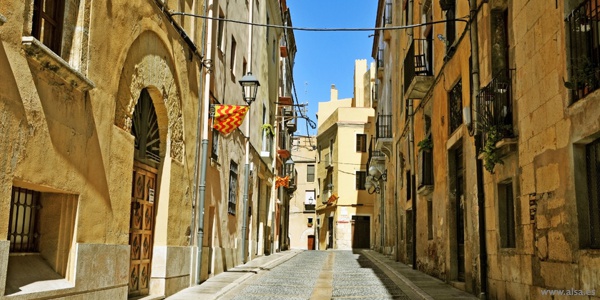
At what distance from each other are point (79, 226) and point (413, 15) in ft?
48.5

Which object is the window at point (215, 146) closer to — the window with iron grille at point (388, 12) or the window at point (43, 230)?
the window at point (43, 230)

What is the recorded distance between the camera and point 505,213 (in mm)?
9547

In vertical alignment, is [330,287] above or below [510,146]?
below

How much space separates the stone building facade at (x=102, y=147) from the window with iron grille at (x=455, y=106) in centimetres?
512

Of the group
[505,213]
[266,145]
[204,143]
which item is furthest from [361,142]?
[505,213]

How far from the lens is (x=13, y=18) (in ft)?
18.0

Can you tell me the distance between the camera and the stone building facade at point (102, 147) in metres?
5.75

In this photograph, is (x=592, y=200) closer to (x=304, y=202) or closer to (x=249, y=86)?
(x=249, y=86)

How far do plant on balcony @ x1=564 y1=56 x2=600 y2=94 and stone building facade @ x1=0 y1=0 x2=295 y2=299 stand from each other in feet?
17.1

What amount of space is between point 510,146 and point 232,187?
1010 cm

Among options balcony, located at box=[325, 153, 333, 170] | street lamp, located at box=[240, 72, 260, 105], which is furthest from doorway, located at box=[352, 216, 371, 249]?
street lamp, located at box=[240, 72, 260, 105]

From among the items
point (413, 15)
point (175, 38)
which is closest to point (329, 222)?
point (413, 15)

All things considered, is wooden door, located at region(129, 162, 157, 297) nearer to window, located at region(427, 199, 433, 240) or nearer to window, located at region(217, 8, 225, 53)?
window, located at region(217, 8, 225, 53)

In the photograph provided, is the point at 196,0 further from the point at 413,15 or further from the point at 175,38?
the point at 413,15
